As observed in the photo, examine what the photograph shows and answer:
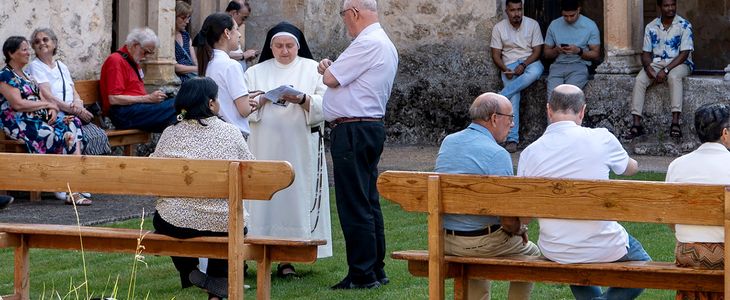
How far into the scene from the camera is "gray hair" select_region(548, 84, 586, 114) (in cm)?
740

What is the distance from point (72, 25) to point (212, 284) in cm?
693

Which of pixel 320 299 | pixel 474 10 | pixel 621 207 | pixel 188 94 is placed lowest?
pixel 320 299

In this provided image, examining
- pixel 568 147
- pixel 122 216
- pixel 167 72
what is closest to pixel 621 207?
pixel 568 147

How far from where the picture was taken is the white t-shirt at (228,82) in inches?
371

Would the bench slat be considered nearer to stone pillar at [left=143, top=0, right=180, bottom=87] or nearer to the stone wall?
the stone wall

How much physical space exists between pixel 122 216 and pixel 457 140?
5.19 meters

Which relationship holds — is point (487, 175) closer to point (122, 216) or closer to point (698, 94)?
point (122, 216)

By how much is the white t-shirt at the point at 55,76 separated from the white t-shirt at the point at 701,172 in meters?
7.47

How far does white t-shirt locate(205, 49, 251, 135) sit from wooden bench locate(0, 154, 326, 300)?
1681 mm

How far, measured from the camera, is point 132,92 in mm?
14461

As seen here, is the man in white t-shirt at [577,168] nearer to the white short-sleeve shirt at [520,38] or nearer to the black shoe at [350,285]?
the black shoe at [350,285]

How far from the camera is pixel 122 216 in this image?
12164mm

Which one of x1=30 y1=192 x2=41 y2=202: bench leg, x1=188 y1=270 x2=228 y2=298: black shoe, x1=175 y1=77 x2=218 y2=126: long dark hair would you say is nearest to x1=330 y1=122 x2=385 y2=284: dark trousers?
x1=188 y1=270 x2=228 y2=298: black shoe

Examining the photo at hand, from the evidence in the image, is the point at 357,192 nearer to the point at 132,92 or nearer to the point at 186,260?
the point at 186,260
